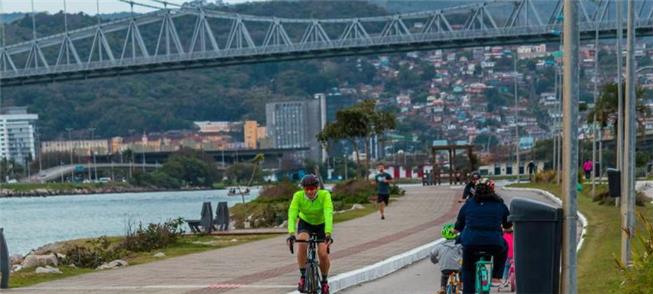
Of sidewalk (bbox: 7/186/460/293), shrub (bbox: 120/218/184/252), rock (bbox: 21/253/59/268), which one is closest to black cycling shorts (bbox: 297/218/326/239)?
sidewalk (bbox: 7/186/460/293)

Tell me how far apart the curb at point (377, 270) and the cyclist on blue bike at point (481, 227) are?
314cm

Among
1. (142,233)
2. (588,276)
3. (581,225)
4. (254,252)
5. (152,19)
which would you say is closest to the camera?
(588,276)

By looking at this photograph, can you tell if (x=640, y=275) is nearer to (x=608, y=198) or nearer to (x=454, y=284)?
(x=454, y=284)

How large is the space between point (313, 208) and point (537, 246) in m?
5.50

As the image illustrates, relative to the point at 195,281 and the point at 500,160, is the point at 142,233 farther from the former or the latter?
the point at 500,160

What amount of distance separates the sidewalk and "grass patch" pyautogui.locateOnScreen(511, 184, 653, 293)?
2.75 metres

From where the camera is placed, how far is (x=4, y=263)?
18656 mm

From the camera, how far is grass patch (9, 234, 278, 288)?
2049 cm

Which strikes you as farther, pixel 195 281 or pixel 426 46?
pixel 426 46

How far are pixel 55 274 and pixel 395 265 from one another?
178 inches

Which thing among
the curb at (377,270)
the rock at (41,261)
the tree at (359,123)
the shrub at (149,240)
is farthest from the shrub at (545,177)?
the curb at (377,270)

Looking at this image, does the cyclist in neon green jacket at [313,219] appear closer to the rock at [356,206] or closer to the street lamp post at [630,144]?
the street lamp post at [630,144]

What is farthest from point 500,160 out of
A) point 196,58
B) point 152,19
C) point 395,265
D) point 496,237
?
point 496,237

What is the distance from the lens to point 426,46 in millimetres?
106500
